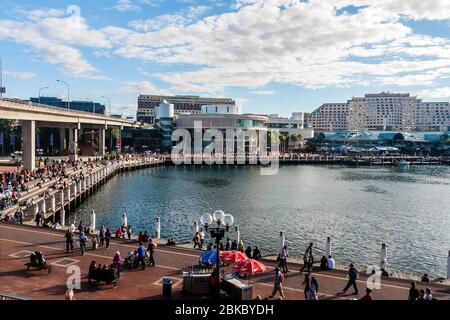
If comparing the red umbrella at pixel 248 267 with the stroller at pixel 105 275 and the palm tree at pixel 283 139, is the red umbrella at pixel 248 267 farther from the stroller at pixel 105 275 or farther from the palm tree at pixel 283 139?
the palm tree at pixel 283 139

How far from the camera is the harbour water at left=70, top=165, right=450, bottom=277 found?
131 feet

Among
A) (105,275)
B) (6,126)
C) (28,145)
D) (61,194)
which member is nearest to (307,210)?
(61,194)

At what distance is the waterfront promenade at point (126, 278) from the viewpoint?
2116cm

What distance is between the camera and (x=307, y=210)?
58.0 m

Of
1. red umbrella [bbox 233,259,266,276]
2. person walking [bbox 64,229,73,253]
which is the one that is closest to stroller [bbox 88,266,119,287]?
red umbrella [bbox 233,259,266,276]

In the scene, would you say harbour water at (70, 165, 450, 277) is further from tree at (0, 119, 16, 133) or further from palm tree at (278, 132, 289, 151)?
palm tree at (278, 132, 289, 151)

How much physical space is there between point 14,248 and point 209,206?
110 feet

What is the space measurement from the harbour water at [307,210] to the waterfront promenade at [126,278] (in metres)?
11.8

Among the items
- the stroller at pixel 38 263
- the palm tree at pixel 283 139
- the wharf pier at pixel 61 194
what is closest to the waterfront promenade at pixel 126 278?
the stroller at pixel 38 263

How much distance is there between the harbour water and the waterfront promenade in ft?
38.6

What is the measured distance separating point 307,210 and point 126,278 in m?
38.8

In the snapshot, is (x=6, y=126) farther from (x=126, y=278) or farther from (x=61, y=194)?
(x=126, y=278)
